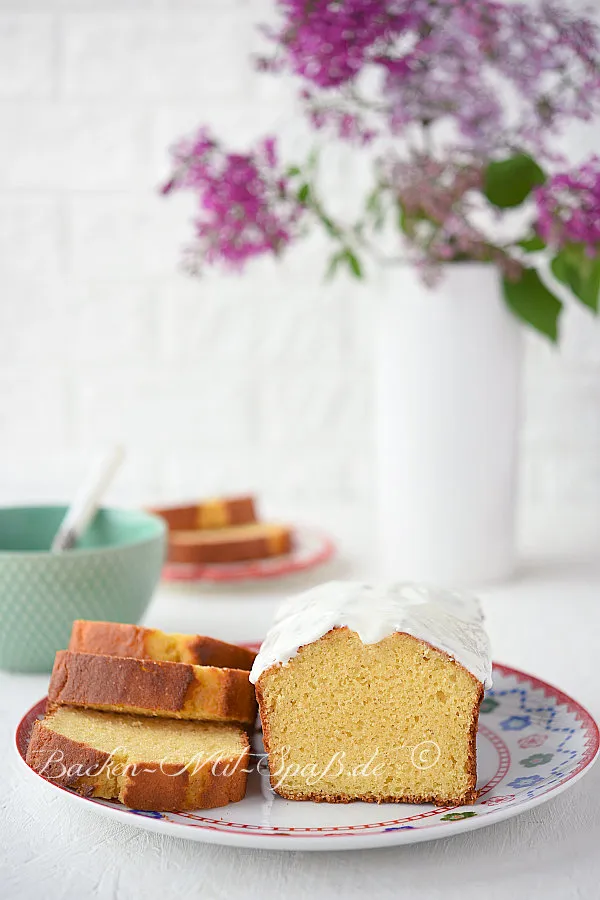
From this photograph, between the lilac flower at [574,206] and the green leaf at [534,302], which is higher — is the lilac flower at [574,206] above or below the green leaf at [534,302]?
above

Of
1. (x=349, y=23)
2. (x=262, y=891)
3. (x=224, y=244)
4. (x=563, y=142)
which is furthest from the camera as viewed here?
(x=563, y=142)

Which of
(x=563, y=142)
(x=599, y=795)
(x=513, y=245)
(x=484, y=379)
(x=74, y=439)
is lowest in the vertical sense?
(x=599, y=795)

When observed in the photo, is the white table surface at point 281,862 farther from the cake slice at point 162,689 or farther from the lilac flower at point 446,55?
the lilac flower at point 446,55

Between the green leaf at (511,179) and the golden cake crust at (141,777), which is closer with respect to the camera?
the golden cake crust at (141,777)

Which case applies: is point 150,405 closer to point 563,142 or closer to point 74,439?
point 74,439

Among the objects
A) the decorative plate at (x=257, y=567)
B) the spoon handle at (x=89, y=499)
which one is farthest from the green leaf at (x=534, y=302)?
the spoon handle at (x=89, y=499)

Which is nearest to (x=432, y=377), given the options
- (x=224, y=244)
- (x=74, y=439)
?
(x=224, y=244)

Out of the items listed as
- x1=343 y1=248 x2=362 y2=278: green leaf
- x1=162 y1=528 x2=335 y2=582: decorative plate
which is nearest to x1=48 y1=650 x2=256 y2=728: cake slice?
x1=162 y1=528 x2=335 y2=582: decorative plate
